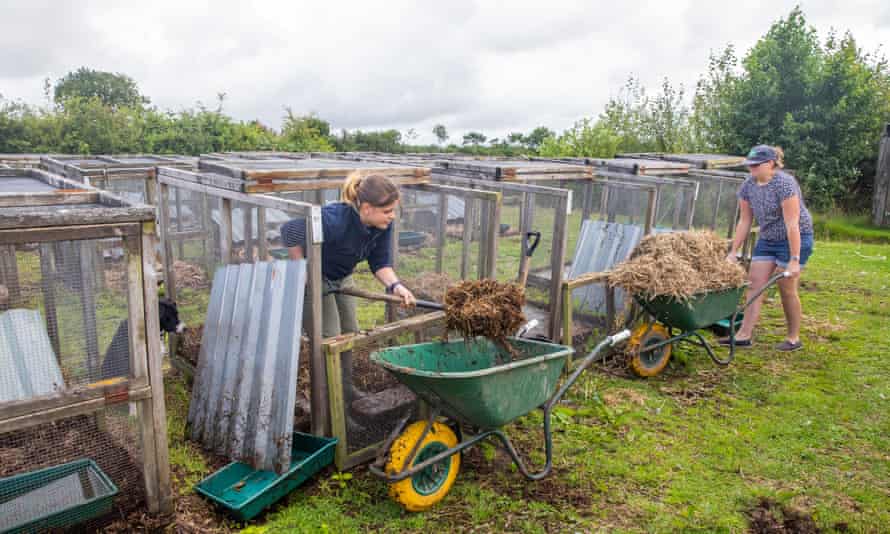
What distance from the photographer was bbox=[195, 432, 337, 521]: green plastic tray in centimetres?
319

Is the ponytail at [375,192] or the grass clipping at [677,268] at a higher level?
the ponytail at [375,192]

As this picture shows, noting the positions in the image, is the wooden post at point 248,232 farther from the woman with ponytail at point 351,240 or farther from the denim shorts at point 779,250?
the denim shorts at point 779,250

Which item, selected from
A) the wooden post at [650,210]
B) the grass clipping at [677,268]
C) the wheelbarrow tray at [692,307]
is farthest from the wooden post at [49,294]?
the wooden post at [650,210]

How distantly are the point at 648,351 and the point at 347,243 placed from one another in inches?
125

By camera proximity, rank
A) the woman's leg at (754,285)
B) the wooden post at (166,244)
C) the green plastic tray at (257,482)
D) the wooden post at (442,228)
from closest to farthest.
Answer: the green plastic tray at (257,482) < the wooden post at (166,244) < the wooden post at (442,228) < the woman's leg at (754,285)

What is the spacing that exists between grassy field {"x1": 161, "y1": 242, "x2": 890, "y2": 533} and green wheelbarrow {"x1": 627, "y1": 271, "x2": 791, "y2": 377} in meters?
0.19

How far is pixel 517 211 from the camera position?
19.8ft

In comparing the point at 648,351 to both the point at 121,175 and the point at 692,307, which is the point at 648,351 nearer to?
the point at 692,307

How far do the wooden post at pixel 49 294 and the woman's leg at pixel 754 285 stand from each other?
19.3ft

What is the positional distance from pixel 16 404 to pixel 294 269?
143cm

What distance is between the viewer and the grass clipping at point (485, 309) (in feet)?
11.7

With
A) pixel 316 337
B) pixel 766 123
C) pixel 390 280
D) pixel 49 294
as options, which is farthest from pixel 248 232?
pixel 766 123

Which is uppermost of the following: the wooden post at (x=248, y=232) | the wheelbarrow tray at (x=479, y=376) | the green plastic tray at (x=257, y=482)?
the wooden post at (x=248, y=232)

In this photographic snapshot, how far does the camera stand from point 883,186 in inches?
568
